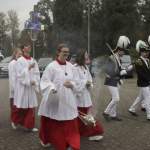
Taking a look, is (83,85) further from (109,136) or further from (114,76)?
(114,76)

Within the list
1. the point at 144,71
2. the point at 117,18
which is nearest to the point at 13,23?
the point at 117,18

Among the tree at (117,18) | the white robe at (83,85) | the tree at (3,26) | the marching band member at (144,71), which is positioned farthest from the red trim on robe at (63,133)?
the tree at (3,26)

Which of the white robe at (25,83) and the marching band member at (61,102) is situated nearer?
the marching band member at (61,102)

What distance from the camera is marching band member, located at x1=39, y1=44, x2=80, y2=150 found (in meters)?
8.01

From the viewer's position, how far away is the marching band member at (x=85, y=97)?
9.55 meters

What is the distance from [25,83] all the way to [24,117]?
0.78 meters

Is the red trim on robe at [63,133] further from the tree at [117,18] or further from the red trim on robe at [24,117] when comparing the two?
the tree at [117,18]

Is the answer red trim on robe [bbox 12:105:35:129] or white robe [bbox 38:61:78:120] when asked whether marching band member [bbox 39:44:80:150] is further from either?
red trim on robe [bbox 12:105:35:129]

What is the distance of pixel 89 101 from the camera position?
9992mm

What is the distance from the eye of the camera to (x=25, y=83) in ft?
34.9

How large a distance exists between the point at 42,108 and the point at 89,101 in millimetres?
1930

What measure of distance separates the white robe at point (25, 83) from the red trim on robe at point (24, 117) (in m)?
0.13

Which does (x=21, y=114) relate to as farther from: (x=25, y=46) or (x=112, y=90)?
(x=112, y=90)

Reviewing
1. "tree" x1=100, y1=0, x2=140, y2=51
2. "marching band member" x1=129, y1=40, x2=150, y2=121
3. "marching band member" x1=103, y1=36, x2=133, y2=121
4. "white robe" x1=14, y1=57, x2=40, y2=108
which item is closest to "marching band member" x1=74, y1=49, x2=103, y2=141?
"white robe" x1=14, y1=57, x2=40, y2=108
